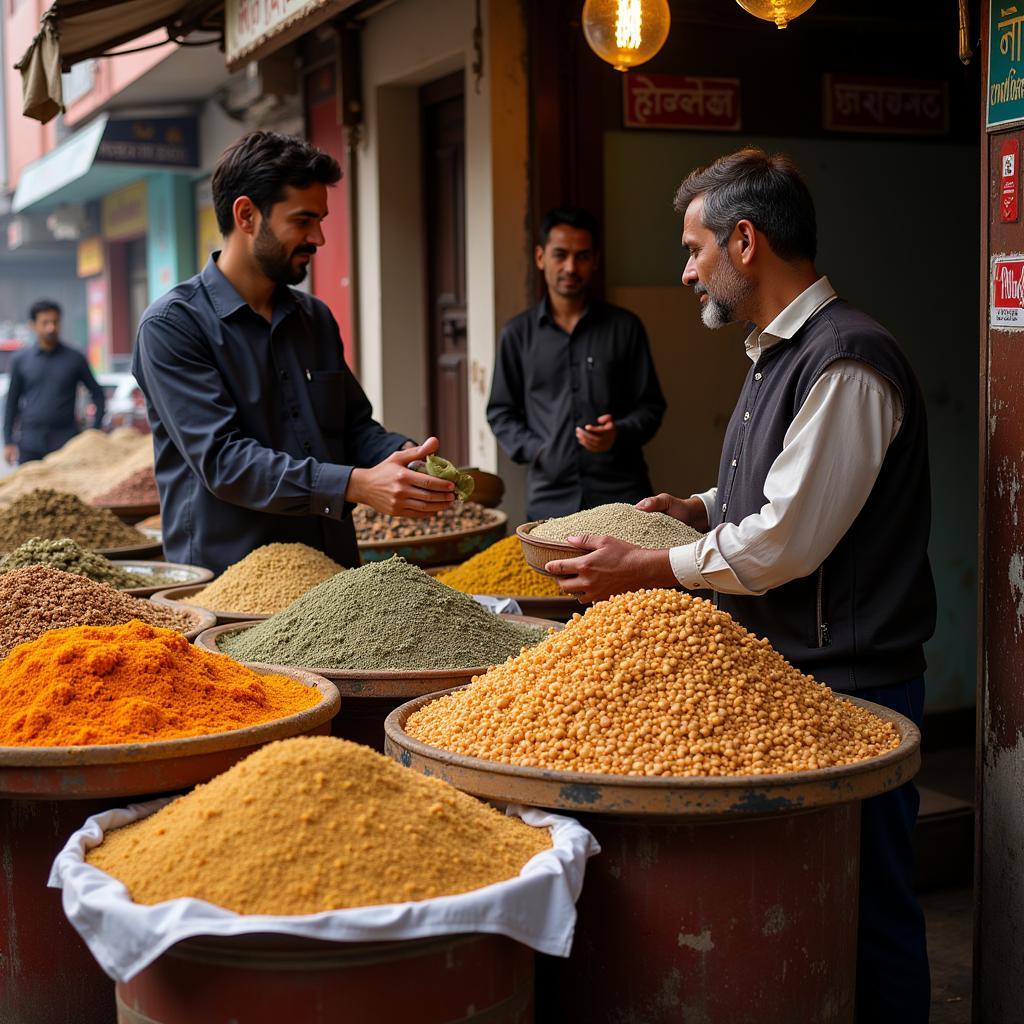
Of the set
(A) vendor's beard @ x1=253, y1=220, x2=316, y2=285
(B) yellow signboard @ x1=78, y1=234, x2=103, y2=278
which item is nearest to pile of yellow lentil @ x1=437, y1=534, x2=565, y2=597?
(A) vendor's beard @ x1=253, y1=220, x2=316, y2=285

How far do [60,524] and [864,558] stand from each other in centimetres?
270

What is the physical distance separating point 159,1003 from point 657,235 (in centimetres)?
410

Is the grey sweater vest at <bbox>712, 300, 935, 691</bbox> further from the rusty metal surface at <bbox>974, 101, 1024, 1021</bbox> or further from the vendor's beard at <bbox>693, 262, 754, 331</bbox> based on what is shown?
the rusty metal surface at <bbox>974, 101, 1024, 1021</bbox>

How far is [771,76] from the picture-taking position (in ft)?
17.0

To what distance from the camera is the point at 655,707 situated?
6.20 feet

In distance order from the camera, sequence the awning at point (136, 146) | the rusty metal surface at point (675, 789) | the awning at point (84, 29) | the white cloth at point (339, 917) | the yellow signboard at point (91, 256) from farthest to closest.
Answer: the yellow signboard at point (91, 256) < the awning at point (136, 146) < the awning at point (84, 29) < the rusty metal surface at point (675, 789) < the white cloth at point (339, 917)

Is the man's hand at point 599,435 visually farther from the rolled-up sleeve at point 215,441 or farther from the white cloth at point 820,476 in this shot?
the white cloth at point 820,476

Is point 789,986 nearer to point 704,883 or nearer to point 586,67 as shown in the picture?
point 704,883

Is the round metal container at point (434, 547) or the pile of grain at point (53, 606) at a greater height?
the pile of grain at point (53, 606)

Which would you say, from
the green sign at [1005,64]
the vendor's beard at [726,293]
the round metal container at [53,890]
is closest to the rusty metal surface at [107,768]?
the round metal container at [53,890]

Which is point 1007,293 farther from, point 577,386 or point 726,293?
point 577,386

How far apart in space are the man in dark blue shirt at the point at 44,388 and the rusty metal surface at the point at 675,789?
25.2 ft

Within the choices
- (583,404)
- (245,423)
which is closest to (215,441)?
(245,423)

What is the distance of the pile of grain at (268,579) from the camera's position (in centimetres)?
294
